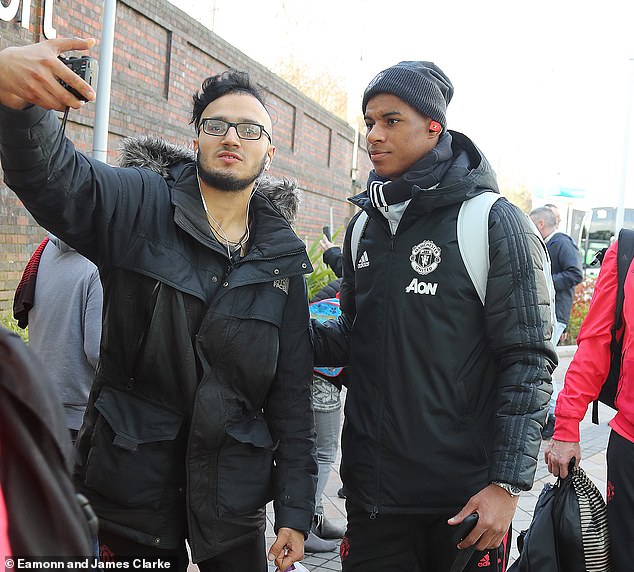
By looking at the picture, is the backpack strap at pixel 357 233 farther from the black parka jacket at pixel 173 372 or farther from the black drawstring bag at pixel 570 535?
the black drawstring bag at pixel 570 535

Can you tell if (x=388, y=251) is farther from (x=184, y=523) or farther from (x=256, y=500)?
(x=184, y=523)

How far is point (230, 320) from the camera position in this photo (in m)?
2.42

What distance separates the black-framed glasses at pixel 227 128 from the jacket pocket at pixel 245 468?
3.29 feet

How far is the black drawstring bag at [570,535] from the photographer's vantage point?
116 inches

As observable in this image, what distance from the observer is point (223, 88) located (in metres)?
2.78

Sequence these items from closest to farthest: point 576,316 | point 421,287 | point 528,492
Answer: point 421,287 < point 528,492 < point 576,316

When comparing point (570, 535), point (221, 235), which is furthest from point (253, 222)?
point (570, 535)

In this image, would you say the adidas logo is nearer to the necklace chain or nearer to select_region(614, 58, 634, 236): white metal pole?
the necklace chain

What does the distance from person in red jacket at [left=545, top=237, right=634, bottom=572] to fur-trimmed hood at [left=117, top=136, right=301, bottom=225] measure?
141 centimetres

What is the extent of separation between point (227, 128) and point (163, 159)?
279 millimetres

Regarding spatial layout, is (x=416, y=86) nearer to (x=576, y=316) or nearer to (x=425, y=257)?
(x=425, y=257)

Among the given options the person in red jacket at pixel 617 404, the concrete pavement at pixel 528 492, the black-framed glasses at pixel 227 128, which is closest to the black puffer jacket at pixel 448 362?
the black-framed glasses at pixel 227 128

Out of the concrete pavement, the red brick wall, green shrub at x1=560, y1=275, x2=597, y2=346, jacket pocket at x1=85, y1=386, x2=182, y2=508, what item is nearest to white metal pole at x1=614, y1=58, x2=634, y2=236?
green shrub at x1=560, y1=275, x2=597, y2=346

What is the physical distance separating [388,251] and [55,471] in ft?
5.84
